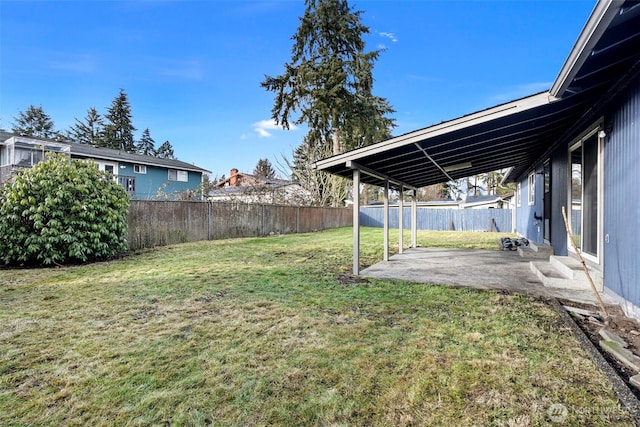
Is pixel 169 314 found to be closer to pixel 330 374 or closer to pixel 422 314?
pixel 330 374

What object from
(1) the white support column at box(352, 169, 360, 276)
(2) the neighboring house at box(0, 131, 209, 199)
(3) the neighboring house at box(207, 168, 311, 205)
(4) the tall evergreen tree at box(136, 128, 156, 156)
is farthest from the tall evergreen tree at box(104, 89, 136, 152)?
(1) the white support column at box(352, 169, 360, 276)

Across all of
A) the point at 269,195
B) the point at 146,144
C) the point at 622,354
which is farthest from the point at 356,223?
the point at 146,144

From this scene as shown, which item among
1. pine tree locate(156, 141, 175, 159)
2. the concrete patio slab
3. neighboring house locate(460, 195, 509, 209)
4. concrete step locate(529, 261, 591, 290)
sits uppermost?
pine tree locate(156, 141, 175, 159)

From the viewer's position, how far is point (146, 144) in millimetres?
41469

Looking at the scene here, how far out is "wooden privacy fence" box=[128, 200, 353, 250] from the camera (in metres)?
9.41

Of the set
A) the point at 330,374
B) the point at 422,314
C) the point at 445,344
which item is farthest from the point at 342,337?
the point at 422,314

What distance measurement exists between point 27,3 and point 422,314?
1483 cm

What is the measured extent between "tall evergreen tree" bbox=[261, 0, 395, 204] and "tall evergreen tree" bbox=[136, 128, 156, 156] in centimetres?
2810

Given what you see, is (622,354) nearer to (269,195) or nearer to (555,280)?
(555,280)

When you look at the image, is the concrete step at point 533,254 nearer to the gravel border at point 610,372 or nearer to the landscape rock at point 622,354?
the gravel border at point 610,372

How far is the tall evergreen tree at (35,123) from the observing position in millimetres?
32000

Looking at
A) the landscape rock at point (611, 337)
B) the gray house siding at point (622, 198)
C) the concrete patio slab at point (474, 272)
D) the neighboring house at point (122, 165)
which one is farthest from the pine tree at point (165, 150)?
the landscape rock at point (611, 337)

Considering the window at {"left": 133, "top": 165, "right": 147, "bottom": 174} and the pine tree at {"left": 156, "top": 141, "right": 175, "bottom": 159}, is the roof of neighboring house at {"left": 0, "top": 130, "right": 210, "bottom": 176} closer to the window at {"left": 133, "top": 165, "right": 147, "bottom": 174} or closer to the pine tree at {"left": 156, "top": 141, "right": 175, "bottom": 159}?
the window at {"left": 133, "top": 165, "right": 147, "bottom": 174}

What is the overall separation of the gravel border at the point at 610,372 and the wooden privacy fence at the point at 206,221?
9934 millimetres
